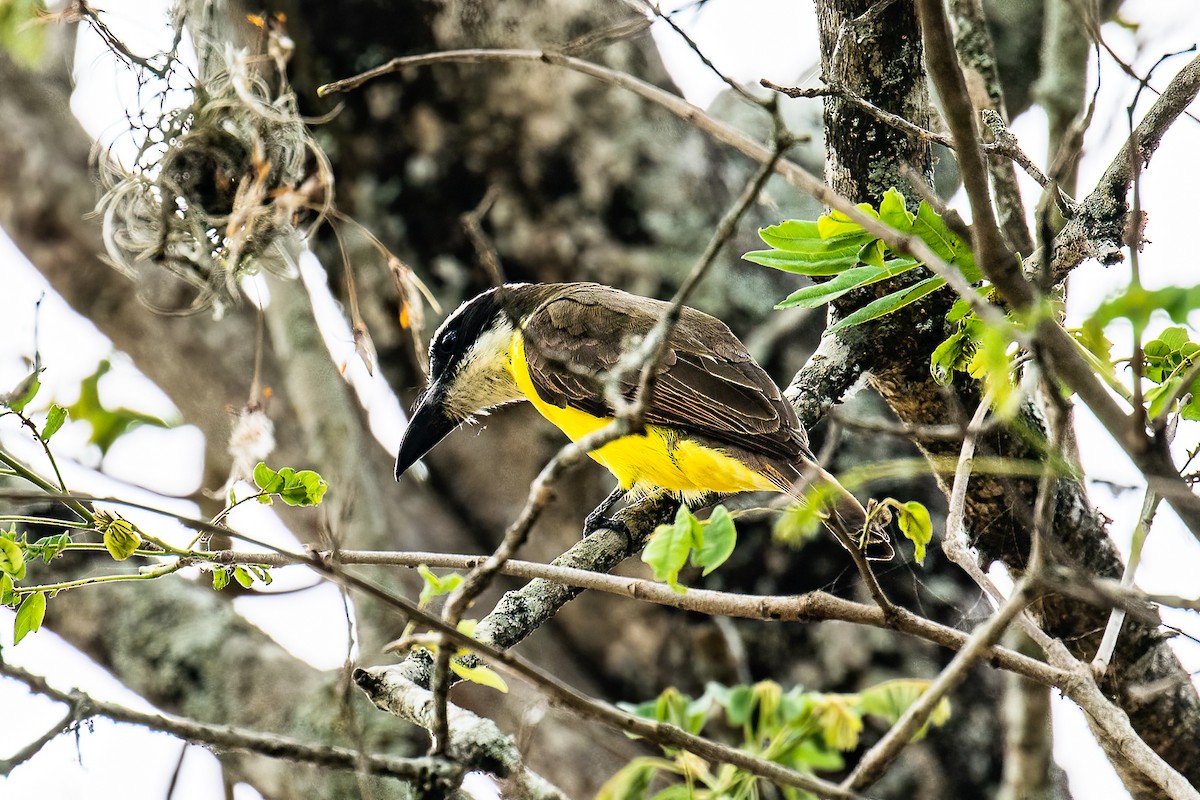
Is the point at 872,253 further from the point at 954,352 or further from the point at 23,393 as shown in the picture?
the point at 23,393

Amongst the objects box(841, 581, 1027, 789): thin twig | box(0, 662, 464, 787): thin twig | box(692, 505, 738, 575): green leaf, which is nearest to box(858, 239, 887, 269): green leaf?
box(692, 505, 738, 575): green leaf

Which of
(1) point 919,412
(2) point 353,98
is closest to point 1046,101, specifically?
(1) point 919,412

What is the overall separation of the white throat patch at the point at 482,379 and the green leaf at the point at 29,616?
2090 mm

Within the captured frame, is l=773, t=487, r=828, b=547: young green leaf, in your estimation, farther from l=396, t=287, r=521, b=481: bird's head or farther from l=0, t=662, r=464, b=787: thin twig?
l=396, t=287, r=521, b=481: bird's head

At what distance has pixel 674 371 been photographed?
10.3 ft

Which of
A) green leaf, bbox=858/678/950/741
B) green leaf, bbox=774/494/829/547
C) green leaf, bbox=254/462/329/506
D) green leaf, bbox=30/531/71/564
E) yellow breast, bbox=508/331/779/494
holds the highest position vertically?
yellow breast, bbox=508/331/779/494

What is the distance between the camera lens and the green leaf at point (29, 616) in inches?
73.1

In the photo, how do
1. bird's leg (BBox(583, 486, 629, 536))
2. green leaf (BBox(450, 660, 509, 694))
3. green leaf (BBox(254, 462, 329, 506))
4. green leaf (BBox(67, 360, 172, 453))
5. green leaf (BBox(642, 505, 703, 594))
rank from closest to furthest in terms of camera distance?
green leaf (BBox(642, 505, 703, 594)) < green leaf (BBox(450, 660, 509, 694)) < green leaf (BBox(254, 462, 329, 506)) < bird's leg (BBox(583, 486, 629, 536)) < green leaf (BBox(67, 360, 172, 453))

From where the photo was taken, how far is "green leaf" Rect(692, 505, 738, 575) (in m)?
1.45

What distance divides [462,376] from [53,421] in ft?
6.83

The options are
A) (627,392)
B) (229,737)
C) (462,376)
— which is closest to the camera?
(229,737)

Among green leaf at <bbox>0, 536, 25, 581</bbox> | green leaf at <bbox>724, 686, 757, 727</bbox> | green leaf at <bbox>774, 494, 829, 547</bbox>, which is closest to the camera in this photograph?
green leaf at <bbox>774, 494, 829, 547</bbox>

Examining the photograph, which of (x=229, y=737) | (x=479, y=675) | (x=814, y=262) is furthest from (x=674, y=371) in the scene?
(x=229, y=737)

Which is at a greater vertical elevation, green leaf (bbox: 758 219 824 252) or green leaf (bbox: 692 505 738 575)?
green leaf (bbox: 758 219 824 252)
